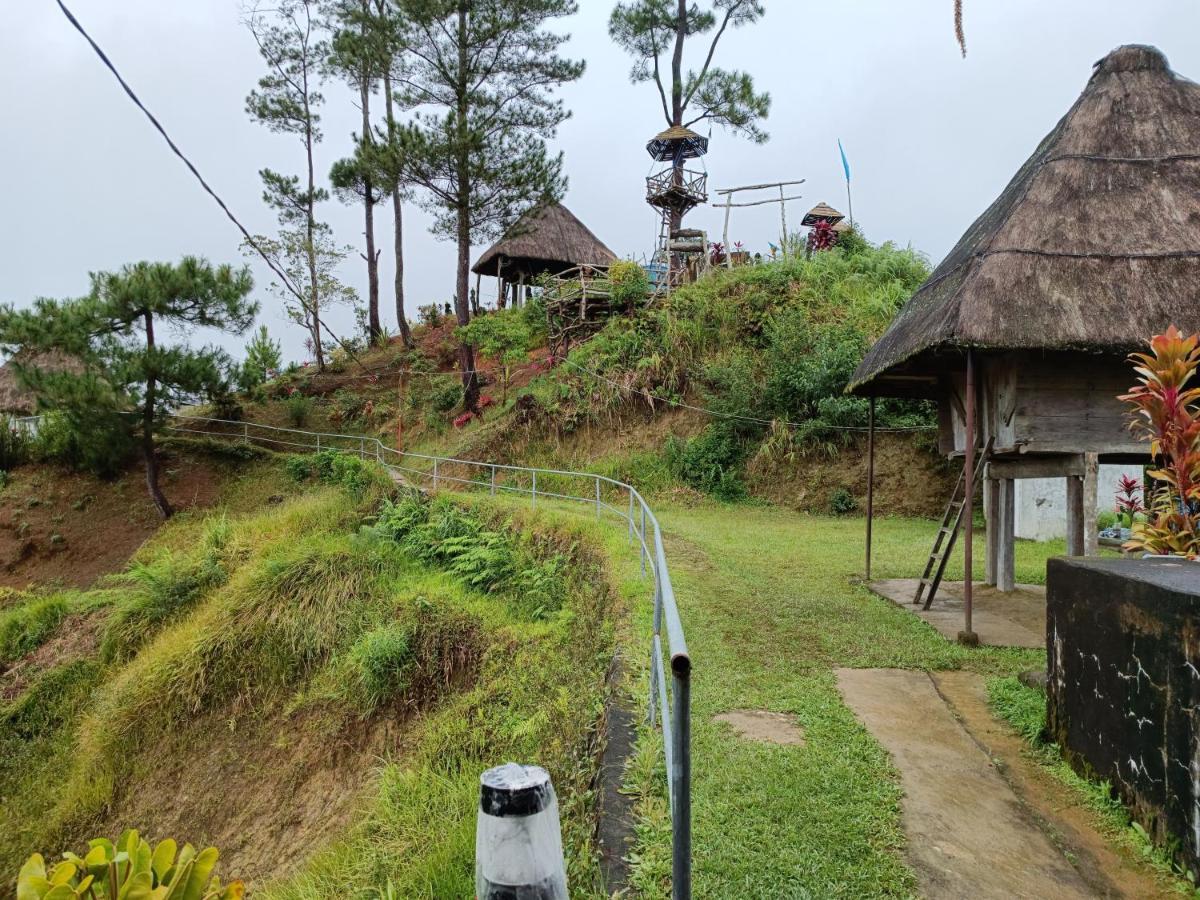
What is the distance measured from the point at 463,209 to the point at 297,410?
861 cm

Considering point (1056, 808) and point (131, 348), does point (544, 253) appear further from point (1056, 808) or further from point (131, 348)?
point (1056, 808)

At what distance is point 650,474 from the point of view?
16.1 meters

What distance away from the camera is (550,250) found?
2861 cm

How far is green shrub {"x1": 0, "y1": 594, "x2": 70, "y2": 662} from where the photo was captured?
548 inches

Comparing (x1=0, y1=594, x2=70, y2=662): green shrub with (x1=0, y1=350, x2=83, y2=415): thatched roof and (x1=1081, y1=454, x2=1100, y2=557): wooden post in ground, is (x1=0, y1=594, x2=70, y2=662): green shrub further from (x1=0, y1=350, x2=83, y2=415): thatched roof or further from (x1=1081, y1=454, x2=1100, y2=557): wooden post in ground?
(x1=1081, y1=454, x2=1100, y2=557): wooden post in ground

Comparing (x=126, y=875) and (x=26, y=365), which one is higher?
(x=26, y=365)

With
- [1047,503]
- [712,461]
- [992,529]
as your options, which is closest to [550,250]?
[712,461]

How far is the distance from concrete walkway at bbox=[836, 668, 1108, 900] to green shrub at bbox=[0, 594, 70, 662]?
15.5 meters

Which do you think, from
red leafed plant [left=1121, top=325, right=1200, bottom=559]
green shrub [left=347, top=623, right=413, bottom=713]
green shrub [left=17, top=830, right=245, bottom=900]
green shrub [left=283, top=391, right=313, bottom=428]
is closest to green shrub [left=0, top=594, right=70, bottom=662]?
green shrub [left=347, top=623, right=413, bottom=713]

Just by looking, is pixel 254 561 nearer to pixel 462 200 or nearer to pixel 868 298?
pixel 462 200

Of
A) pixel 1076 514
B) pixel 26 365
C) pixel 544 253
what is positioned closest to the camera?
pixel 1076 514

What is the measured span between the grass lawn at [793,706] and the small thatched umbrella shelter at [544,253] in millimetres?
19799

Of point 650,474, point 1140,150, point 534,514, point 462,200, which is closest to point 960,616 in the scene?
point 1140,150

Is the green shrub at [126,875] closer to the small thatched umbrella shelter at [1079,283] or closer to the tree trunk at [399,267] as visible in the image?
the small thatched umbrella shelter at [1079,283]
